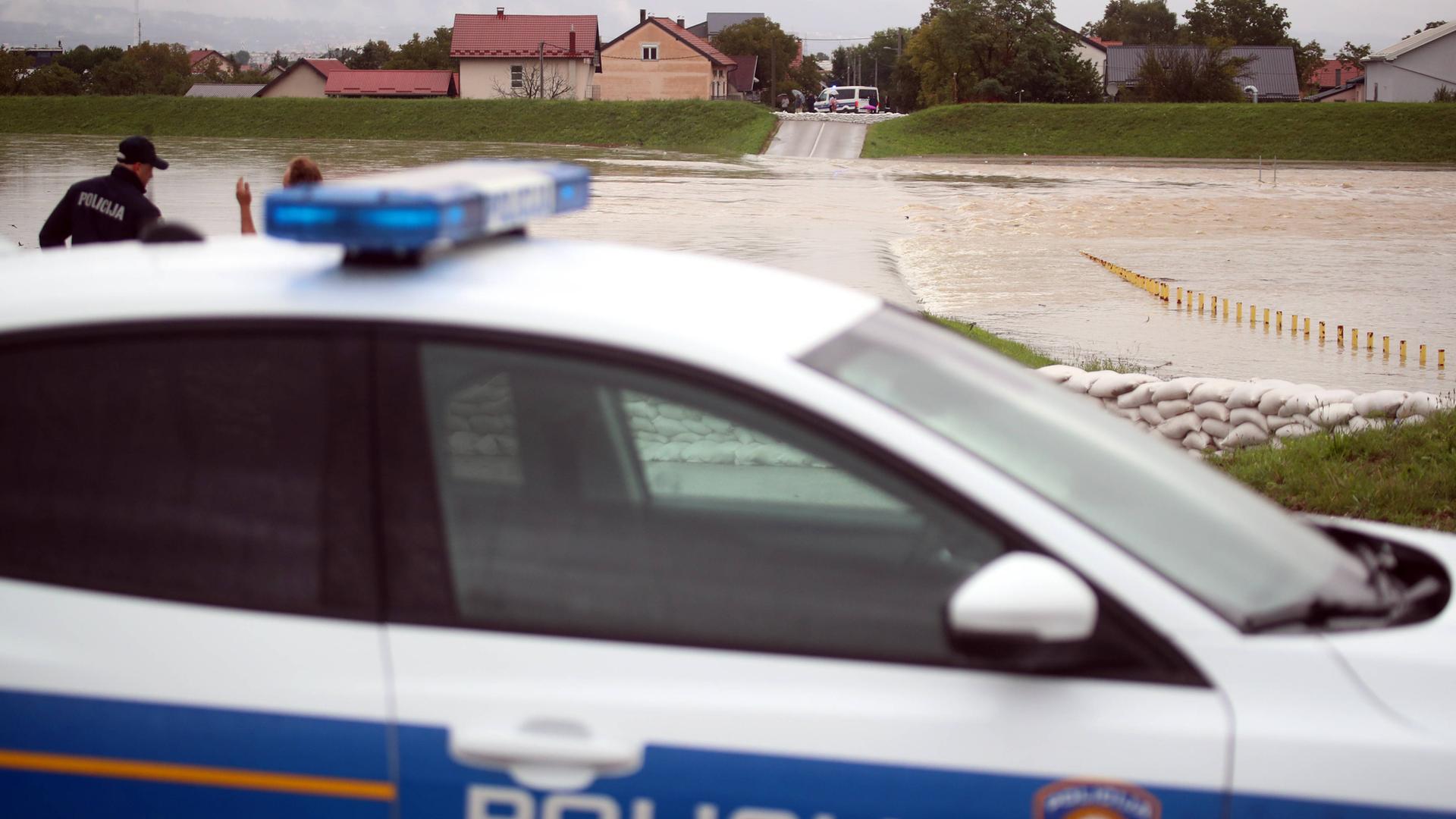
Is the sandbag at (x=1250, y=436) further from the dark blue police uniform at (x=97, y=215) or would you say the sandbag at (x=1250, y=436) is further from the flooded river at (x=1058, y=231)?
the dark blue police uniform at (x=97, y=215)

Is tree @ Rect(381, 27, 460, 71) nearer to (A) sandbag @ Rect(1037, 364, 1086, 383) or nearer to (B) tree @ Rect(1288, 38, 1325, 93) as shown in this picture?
(B) tree @ Rect(1288, 38, 1325, 93)

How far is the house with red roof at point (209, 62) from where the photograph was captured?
443 feet

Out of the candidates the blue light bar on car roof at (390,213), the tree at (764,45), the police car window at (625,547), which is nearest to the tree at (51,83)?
the tree at (764,45)

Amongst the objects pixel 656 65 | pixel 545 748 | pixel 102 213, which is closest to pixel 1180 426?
pixel 102 213

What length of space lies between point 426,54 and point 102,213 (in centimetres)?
11614

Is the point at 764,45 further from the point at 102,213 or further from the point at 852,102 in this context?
the point at 102,213

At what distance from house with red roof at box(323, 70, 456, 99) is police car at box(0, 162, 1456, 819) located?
10191cm

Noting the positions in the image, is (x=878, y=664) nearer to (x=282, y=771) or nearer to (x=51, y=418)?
(x=282, y=771)

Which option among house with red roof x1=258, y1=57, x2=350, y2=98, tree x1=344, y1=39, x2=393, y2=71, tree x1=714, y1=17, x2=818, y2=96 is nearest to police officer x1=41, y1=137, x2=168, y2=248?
house with red roof x1=258, y1=57, x2=350, y2=98

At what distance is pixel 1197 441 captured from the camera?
8828 mm

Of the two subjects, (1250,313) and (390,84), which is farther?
(390,84)

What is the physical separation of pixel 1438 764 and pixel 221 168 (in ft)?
156

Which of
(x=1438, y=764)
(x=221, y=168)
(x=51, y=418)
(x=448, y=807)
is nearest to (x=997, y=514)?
(x=1438, y=764)

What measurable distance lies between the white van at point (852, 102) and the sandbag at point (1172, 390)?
75972 millimetres
